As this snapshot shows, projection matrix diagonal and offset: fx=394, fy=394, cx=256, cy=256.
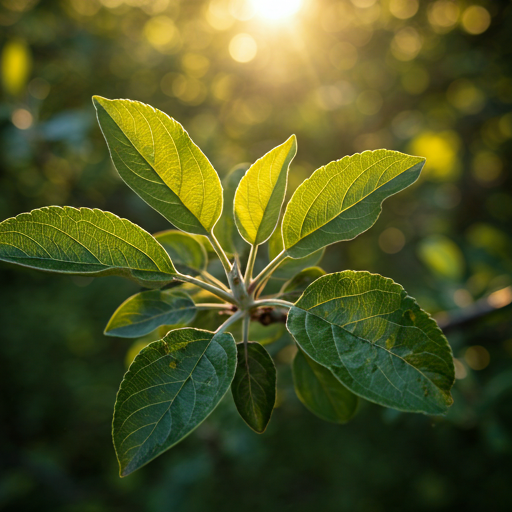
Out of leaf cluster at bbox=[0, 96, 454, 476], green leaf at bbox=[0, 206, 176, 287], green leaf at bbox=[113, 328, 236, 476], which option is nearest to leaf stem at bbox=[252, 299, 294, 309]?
leaf cluster at bbox=[0, 96, 454, 476]

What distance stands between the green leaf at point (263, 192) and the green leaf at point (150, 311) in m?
0.17

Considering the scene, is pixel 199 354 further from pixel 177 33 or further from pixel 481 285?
pixel 177 33

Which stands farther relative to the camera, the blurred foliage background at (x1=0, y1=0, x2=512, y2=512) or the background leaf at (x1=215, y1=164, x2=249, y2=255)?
the blurred foliage background at (x1=0, y1=0, x2=512, y2=512)

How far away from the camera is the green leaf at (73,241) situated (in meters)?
0.52

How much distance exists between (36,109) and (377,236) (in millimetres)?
2183

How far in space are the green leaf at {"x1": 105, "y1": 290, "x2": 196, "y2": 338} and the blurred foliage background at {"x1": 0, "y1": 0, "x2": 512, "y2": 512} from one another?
1400 mm

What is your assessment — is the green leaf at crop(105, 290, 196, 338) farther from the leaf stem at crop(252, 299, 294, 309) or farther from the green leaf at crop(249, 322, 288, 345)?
the green leaf at crop(249, 322, 288, 345)

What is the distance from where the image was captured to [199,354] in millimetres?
545

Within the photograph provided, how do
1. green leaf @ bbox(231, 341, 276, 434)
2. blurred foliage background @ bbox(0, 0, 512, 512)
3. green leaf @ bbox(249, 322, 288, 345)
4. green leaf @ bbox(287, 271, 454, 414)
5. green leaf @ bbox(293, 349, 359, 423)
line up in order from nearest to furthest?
green leaf @ bbox(287, 271, 454, 414) < green leaf @ bbox(231, 341, 276, 434) < green leaf @ bbox(293, 349, 359, 423) < green leaf @ bbox(249, 322, 288, 345) < blurred foliage background @ bbox(0, 0, 512, 512)

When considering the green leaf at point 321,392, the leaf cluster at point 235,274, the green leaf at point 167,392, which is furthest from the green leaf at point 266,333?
the green leaf at point 167,392

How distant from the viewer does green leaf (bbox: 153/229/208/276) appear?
2.44 ft

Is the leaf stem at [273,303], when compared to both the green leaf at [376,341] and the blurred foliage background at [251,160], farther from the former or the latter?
the blurred foliage background at [251,160]

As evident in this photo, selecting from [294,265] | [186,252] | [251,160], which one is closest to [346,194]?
[294,265]

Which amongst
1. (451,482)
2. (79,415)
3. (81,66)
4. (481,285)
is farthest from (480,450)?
(81,66)
